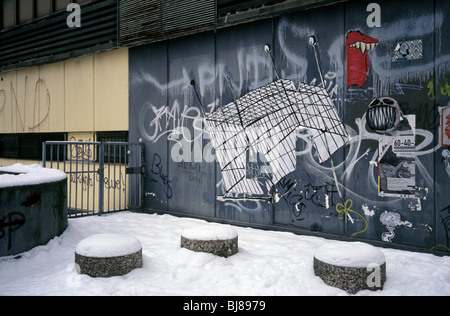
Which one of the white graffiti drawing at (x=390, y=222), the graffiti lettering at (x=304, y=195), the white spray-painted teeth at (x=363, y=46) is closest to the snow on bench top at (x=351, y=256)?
the white graffiti drawing at (x=390, y=222)

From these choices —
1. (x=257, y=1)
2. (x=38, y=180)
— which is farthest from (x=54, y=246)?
(x=257, y=1)

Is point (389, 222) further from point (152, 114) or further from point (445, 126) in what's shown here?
point (152, 114)

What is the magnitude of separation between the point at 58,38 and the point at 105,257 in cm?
883

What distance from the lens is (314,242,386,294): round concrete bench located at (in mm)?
4148

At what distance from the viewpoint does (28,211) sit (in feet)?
17.7

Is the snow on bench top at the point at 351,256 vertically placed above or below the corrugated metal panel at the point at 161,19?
below

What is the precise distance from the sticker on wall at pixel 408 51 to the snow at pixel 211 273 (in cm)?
304

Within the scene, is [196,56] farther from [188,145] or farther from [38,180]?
[38,180]

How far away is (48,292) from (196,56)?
5.87 meters

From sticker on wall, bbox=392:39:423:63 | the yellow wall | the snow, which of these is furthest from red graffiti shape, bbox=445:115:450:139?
the yellow wall

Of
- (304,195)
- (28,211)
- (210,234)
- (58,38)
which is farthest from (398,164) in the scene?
(58,38)

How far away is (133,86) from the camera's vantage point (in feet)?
31.4

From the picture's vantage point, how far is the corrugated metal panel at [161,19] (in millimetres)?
7934

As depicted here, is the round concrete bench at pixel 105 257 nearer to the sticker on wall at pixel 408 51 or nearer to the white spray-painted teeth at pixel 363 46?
the white spray-painted teeth at pixel 363 46
